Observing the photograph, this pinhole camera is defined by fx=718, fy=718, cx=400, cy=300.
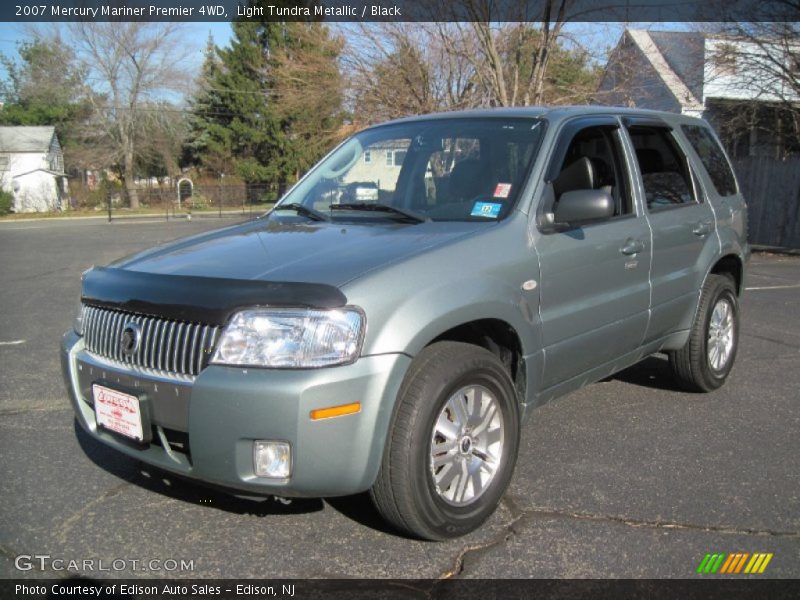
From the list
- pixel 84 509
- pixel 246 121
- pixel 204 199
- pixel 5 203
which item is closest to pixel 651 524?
pixel 84 509

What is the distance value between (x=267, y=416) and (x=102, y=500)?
56.7 inches

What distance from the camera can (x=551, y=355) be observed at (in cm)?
359

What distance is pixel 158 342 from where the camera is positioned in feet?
9.42

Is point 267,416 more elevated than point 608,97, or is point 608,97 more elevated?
point 608,97

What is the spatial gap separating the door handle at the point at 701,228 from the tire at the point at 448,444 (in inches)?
88.0

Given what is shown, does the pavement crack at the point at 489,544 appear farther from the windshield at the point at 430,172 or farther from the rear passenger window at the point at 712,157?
the rear passenger window at the point at 712,157

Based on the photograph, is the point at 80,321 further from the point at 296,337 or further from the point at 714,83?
the point at 714,83

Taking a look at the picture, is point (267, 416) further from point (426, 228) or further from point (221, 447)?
point (426, 228)

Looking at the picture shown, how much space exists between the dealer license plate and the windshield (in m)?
1.49

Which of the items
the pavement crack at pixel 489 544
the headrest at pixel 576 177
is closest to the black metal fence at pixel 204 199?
the headrest at pixel 576 177

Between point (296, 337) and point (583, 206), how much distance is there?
165 cm

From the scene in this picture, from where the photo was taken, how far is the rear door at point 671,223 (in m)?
4.42

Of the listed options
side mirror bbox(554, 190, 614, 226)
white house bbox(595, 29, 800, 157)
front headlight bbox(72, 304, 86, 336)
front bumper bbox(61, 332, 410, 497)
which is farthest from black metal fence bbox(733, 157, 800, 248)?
front headlight bbox(72, 304, 86, 336)

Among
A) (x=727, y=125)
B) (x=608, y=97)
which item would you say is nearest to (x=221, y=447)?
(x=608, y=97)
